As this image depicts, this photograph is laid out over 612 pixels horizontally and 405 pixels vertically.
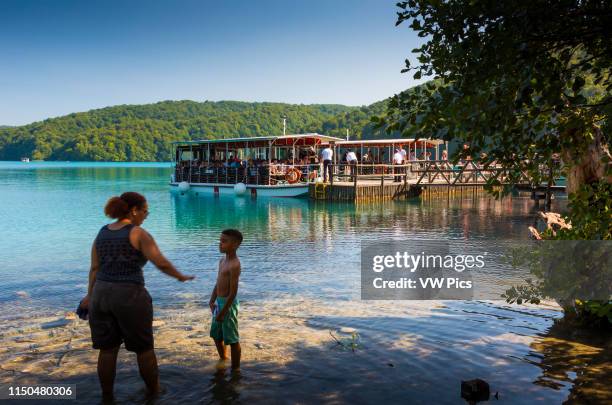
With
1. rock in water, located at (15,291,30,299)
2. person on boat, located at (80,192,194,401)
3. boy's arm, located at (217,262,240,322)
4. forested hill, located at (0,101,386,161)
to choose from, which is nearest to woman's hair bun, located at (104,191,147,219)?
person on boat, located at (80,192,194,401)

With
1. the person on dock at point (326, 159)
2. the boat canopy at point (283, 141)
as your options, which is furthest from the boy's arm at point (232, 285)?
the boat canopy at point (283, 141)

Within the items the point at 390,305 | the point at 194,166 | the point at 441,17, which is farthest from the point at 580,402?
the point at 194,166

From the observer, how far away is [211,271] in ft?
39.7

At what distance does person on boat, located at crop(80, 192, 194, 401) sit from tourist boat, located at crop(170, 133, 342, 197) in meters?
27.7

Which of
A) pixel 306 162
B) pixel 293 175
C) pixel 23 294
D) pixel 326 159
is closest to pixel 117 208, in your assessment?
pixel 23 294

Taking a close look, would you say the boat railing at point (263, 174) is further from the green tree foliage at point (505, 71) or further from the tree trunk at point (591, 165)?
the green tree foliage at point (505, 71)

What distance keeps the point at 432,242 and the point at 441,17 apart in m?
13.5

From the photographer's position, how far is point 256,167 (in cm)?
3516

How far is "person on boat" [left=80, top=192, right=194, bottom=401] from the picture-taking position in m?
4.11

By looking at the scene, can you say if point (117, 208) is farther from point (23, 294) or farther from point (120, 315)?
point (23, 294)

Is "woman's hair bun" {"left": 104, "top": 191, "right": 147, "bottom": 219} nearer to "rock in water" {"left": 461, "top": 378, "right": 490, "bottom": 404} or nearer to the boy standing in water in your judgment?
the boy standing in water

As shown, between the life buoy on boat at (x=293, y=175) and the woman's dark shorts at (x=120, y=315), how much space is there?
2970 centimetres

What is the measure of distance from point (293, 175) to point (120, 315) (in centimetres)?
3007

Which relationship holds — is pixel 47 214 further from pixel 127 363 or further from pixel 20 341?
pixel 127 363
